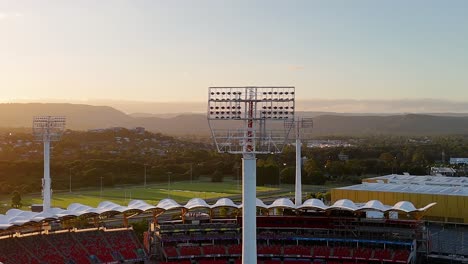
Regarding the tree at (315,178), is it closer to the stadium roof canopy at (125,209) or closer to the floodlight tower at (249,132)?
the stadium roof canopy at (125,209)

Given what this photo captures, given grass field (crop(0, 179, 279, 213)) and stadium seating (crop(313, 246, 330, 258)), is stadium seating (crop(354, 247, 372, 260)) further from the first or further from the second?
grass field (crop(0, 179, 279, 213))

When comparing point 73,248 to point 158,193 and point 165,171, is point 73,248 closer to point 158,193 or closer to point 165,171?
point 158,193

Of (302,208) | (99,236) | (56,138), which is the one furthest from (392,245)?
(56,138)

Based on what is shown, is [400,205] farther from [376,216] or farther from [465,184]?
[465,184]

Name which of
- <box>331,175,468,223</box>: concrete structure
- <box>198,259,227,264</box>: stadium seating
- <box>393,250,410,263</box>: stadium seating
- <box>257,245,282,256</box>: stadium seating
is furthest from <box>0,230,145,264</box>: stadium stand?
<box>331,175,468,223</box>: concrete structure

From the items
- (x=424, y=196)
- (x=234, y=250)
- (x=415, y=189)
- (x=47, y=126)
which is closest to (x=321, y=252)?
(x=234, y=250)
